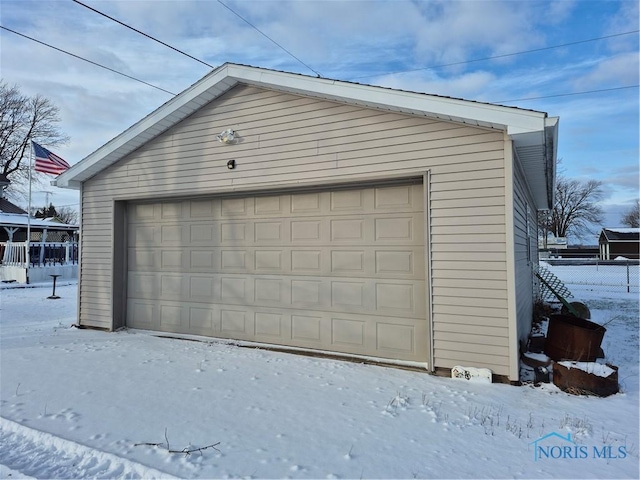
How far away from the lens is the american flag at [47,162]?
1371cm

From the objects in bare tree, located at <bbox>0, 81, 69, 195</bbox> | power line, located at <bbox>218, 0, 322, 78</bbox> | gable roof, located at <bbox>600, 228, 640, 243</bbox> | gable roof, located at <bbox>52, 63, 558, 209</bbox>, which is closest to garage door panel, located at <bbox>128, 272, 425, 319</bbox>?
gable roof, located at <bbox>52, 63, 558, 209</bbox>

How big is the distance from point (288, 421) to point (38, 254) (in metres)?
20.8

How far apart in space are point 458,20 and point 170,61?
6.38m

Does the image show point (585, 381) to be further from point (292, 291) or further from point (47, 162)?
point (47, 162)

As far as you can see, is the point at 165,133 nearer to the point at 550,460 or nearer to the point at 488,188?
the point at 488,188

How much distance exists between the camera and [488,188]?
450cm

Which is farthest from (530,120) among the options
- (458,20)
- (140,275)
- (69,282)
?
(69,282)

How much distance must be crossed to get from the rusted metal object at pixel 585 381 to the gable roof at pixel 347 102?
8.49ft

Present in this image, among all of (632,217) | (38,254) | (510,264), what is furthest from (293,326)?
(632,217)

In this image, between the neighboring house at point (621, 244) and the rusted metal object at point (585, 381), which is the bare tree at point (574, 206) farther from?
the rusted metal object at point (585, 381)

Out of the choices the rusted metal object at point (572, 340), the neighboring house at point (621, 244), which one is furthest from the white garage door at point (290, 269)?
the neighboring house at point (621, 244)

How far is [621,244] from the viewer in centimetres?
3888

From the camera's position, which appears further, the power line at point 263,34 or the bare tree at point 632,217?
the bare tree at point 632,217

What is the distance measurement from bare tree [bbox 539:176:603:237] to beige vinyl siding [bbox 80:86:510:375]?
167ft
